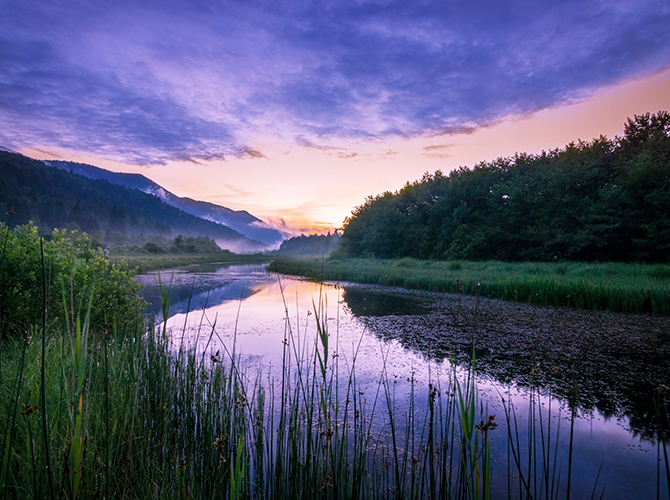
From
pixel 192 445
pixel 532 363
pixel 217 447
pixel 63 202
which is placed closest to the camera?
pixel 217 447

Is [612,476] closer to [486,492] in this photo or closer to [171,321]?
[486,492]

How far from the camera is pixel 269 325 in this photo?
7.12m

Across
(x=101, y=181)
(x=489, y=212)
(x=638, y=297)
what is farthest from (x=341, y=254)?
(x=101, y=181)

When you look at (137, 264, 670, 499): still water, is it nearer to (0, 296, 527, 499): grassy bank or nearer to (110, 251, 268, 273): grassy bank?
(0, 296, 527, 499): grassy bank

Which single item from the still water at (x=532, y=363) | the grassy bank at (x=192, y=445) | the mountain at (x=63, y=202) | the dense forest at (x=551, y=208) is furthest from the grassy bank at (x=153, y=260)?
the mountain at (x=63, y=202)

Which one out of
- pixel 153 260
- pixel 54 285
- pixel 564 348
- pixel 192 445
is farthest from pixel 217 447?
pixel 153 260

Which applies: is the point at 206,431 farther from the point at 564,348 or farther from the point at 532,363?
the point at 564,348

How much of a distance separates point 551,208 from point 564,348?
24947mm

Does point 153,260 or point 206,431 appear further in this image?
point 153,260

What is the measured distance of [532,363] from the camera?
4.29 meters

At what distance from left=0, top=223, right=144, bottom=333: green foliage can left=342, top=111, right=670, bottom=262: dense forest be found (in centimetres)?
2580

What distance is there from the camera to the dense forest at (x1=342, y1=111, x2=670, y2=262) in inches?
817

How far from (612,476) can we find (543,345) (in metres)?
2.99

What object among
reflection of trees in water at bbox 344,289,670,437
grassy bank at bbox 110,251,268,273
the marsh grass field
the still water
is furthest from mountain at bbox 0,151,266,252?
the marsh grass field
